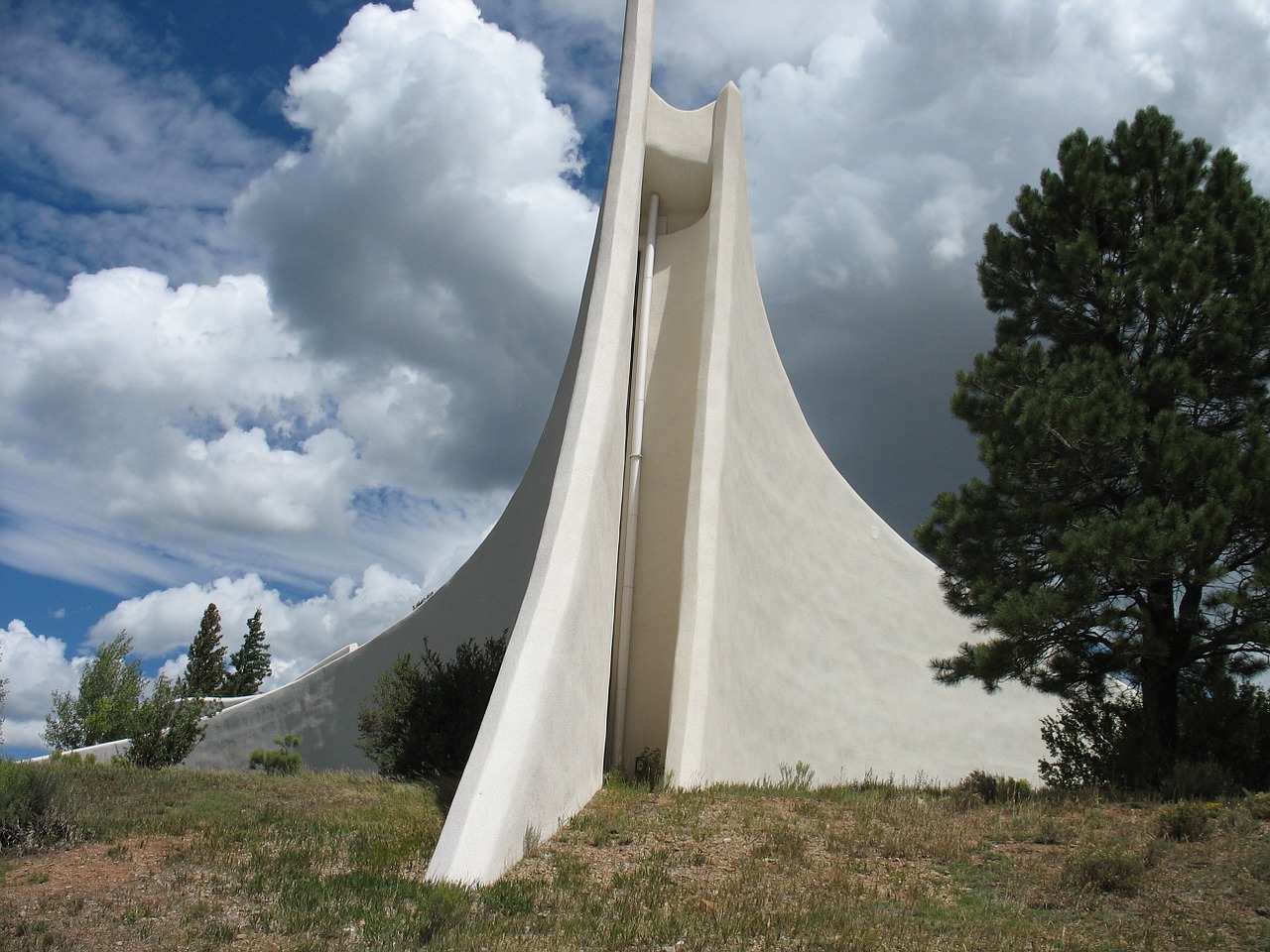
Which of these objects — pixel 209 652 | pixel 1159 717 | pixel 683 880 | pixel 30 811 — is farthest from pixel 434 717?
pixel 209 652

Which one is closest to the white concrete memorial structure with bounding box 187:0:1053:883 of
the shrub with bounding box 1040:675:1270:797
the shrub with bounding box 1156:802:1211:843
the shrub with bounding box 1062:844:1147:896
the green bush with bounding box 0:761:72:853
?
the green bush with bounding box 0:761:72:853

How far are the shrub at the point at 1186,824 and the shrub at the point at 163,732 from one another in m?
9.23

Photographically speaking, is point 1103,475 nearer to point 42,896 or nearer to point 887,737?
point 887,737

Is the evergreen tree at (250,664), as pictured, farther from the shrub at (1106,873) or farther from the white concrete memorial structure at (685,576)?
the shrub at (1106,873)

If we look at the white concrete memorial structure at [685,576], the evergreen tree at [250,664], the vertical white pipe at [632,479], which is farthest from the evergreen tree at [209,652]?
the vertical white pipe at [632,479]

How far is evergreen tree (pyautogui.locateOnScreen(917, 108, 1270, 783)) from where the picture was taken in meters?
7.07

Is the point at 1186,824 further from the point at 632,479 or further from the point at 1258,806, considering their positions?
the point at 632,479

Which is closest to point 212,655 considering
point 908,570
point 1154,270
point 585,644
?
point 908,570

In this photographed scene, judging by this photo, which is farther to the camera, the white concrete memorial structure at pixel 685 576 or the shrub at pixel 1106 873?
the white concrete memorial structure at pixel 685 576

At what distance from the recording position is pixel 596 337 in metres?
8.48

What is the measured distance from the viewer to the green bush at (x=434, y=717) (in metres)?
9.17

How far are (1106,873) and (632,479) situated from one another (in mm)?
5993

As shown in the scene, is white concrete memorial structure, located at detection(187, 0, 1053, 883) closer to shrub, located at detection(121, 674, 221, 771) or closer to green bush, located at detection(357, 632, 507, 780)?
green bush, located at detection(357, 632, 507, 780)

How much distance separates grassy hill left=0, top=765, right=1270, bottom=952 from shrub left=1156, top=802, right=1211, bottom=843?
0.01 meters
